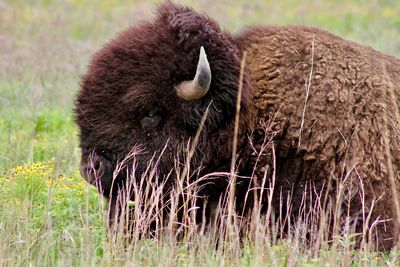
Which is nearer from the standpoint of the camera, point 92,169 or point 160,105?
point 92,169

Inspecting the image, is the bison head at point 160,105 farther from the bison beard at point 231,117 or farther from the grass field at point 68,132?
the grass field at point 68,132

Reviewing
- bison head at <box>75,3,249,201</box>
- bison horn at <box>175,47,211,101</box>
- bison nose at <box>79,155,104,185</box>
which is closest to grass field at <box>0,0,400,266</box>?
bison nose at <box>79,155,104,185</box>

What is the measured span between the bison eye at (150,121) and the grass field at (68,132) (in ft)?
2.07

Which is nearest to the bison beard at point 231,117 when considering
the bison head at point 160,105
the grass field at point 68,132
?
the bison head at point 160,105

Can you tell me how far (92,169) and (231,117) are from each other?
107cm

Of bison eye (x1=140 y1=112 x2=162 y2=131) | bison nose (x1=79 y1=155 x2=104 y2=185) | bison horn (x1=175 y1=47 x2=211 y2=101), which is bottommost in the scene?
bison nose (x1=79 y1=155 x2=104 y2=185)

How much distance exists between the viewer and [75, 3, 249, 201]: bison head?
6676mm

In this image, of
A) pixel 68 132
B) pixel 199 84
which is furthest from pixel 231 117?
pixel 68 132

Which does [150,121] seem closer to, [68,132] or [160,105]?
[160,105]

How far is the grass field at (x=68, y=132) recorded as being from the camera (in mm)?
5637

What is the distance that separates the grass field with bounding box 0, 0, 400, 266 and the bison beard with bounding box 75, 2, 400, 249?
0.45m

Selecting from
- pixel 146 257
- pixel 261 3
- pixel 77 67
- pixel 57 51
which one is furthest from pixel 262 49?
pixel 261 3

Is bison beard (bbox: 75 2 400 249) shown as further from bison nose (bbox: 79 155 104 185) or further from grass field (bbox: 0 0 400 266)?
grass field (bbox: 0 0 400 266)

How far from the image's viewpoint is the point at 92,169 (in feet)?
21.7
